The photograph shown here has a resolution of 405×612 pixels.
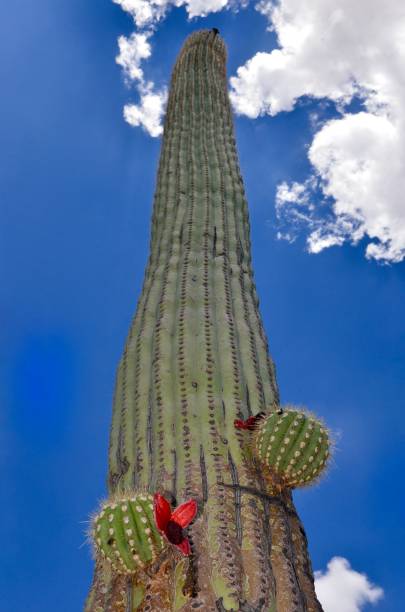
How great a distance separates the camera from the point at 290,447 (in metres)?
3.08

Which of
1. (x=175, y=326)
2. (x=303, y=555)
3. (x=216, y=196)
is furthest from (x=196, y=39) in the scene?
(x=303, y=555)

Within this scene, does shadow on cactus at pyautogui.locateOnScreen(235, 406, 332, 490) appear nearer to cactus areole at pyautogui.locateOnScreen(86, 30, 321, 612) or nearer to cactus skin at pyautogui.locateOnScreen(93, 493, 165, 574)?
cactus areole at pyautogui.locateOnScreen(86, 30, 321, 612)

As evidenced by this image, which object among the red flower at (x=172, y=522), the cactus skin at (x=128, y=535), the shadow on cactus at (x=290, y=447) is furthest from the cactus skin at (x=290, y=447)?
the cactus skin at (x=128, y=535)

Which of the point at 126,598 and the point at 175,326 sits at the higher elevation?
the point at 175,326

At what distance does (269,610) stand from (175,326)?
1.83 meters

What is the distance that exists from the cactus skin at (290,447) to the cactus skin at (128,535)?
703 mm

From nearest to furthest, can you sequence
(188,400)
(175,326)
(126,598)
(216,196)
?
(126,598)
(188,400)
(175,326)
(216,196)

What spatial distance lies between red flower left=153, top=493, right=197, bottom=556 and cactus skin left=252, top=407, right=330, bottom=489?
1.86ft

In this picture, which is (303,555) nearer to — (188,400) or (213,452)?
(213,452)

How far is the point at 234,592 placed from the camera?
254 centimetres

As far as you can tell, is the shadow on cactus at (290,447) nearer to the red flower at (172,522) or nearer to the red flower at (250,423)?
the red flower at (250,423)

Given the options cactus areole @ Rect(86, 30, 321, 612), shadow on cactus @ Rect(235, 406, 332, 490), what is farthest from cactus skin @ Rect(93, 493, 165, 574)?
shadow on cactus @ Rect(235, 406, 332, 490)

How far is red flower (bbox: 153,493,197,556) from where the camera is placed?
8.60 feet

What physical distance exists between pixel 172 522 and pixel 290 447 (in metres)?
0.75
